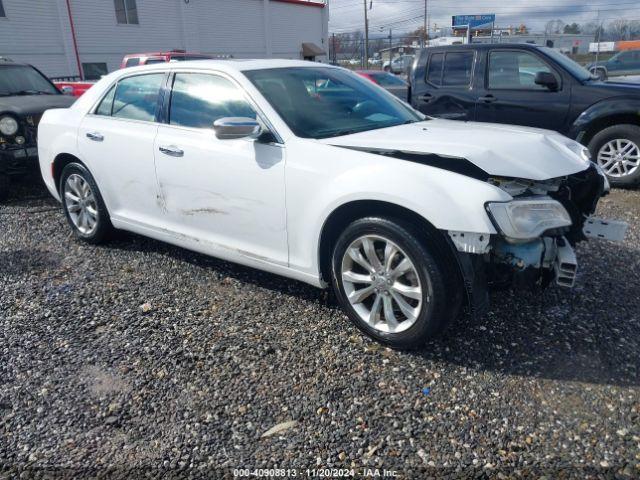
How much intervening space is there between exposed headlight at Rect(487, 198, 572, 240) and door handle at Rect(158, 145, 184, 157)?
2234 millimetres

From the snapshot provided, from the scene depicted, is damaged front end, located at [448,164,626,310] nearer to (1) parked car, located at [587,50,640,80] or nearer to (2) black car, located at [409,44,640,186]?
(2) black car, located at [409,44,640,186]

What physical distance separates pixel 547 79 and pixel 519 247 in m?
4.81

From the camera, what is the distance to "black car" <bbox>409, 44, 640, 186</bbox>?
6.59m

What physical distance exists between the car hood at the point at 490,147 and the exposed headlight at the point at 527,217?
6.7 inches

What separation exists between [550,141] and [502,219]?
1.05 m

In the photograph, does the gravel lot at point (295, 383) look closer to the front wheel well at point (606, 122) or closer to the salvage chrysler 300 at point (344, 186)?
the salvage chrysler 300 at point (344, 186)

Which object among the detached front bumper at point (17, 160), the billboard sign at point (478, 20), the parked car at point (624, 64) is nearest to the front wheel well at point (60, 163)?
the detached front bumper at point (17, 160)

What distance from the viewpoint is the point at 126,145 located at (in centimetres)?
427

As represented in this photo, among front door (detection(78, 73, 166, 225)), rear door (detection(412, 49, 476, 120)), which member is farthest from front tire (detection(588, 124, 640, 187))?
front door (detection(78, 73, 166, 225))

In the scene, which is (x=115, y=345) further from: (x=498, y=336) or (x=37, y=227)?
(x=37, y=227)

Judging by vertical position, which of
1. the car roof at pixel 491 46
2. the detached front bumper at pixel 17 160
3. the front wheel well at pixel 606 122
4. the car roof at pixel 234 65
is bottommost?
the detached front bumper at pixel 17 160

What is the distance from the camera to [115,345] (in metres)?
3.35

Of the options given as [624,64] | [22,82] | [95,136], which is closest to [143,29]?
[22,82]

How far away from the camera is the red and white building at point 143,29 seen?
2047cm
